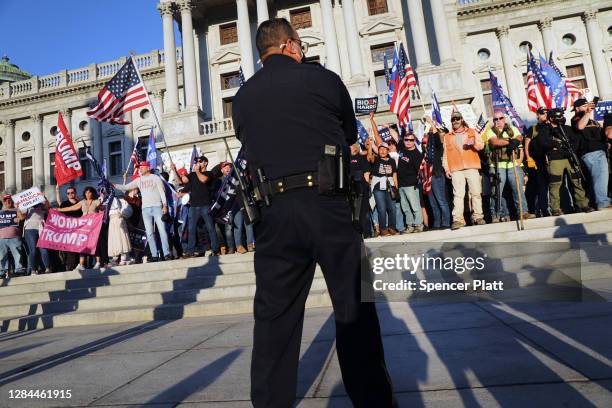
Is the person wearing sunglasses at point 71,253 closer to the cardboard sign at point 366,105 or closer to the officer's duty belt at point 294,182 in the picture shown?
the cardboard sign at point 366,105

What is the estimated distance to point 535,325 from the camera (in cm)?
308

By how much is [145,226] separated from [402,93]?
305 inches

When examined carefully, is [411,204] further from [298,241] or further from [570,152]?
[298,241]

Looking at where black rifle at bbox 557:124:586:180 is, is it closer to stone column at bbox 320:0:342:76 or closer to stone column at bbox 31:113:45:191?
stone column at bbox 320:0:342:76

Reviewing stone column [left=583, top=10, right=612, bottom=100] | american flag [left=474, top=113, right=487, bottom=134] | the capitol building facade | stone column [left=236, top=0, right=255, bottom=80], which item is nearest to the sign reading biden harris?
american flag [left=474, top=113, right=487, bottom=134]

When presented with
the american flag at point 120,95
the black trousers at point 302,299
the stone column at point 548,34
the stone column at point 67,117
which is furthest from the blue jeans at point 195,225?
the stone column at point 67,117

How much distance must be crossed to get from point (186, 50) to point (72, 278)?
20.2m

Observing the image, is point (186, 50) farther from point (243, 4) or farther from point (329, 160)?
point (329, 160)

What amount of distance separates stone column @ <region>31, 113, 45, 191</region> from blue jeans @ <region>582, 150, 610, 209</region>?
39.1m

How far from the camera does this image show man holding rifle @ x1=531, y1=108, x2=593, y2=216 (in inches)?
272

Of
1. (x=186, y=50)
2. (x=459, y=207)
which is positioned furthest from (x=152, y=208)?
(x=186, y=50)

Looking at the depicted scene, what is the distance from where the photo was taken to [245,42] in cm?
2420

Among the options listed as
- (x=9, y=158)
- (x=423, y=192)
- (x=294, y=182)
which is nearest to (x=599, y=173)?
(x=423, y=192)

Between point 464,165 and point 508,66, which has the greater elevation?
point 508,66
